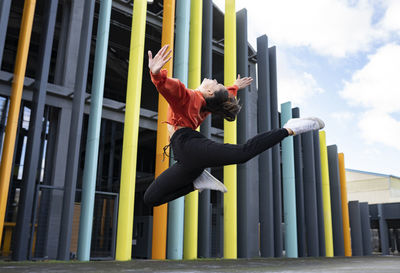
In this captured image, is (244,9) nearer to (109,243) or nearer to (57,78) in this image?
(57,78)

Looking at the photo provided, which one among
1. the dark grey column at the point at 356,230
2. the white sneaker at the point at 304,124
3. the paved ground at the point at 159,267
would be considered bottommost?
the paved ground at the point at 159,267

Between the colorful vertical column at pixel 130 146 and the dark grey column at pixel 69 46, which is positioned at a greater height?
the dark grey column at pixel 69 46

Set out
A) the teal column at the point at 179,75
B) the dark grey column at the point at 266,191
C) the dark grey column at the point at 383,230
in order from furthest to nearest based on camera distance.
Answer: the dark grey column at the point at 383,230 < the dark grey column at the point at 266,191 < the teal column at the point at 179,75

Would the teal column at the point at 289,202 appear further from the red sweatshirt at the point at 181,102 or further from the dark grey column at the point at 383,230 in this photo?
the red sweatshirt at the point at 181,102

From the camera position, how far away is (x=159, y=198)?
4.29 m

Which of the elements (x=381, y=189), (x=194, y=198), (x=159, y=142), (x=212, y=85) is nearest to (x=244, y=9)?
(x=159, y=142)

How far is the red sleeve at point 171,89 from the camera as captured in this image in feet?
11.6

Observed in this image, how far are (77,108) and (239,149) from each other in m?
9.11

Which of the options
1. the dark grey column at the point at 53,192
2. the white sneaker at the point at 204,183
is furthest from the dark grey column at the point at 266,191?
the white sneaker at the point at 204,183

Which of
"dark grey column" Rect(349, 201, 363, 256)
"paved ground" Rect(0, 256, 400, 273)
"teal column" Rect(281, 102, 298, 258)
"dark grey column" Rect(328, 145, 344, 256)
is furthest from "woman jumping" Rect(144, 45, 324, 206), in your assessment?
"dark grey column" Rect(349, 201, 363, 256)

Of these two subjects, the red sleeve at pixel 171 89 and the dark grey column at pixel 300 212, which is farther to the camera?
the dark grey column at pixel 300 212

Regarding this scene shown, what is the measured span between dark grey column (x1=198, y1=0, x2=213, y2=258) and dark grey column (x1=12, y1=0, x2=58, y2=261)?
561 cm

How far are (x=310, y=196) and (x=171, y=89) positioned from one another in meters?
16.0

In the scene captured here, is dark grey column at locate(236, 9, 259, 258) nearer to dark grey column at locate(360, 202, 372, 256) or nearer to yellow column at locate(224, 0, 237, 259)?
yellow column at locate(224, 0, 237, 259)
